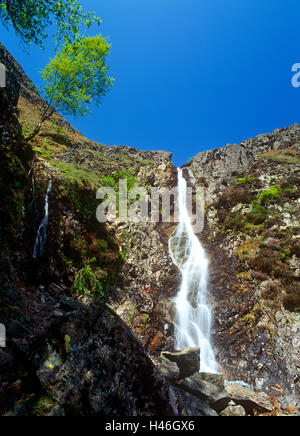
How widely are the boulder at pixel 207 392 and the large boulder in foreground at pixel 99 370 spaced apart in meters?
2.83

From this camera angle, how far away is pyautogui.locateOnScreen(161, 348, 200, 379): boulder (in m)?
7.06

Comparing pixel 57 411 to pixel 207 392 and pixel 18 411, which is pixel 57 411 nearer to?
pixel 18 411

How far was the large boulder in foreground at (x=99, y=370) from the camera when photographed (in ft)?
9.75

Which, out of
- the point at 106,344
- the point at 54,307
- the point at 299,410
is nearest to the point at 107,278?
the point at 54,307

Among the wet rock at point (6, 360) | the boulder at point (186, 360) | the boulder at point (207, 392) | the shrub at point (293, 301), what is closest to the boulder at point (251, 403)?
the boulder at point (207, 392)

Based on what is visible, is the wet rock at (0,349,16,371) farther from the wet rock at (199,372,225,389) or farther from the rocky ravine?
the wet rock at (199,372,225,389)

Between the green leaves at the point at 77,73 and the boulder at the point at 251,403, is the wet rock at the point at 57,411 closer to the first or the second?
the boulder at the point at 251,403

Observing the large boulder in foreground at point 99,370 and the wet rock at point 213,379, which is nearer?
the large boulder in foreground at point 99,370

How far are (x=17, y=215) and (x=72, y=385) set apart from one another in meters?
6.03

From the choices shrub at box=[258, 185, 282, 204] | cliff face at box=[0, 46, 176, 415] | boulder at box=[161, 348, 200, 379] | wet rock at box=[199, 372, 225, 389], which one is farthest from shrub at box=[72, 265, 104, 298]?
shrub at box=[258, 185, 282, 204]

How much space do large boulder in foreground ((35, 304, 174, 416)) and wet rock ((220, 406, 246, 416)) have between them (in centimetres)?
356

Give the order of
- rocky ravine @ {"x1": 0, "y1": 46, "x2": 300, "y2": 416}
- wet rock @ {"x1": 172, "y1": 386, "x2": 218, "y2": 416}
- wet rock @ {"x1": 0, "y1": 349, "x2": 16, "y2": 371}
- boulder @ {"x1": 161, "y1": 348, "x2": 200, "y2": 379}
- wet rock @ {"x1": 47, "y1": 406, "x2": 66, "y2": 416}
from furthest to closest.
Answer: boulder @ {"x1": 161, "y1": 348, "x2": 200, "y2": 379} < wet rock @ {"x1": 172, "y1": 386, "x2": 218, "y2": 416} < rocky ravine @ {"x1": 0, "y1": 46, "x2": 300, "y2": 416} < wet rock @ {"x1": 0, "y1": 349, "x2": 16, "y2": 371} < wet rock @ {"x1": 47, "y1": 406, "x2": 66, "y2": 416}

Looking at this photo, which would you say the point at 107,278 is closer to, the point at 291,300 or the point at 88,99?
the point at 291,300

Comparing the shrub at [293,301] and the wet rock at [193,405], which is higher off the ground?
the shrub at [293,301]
